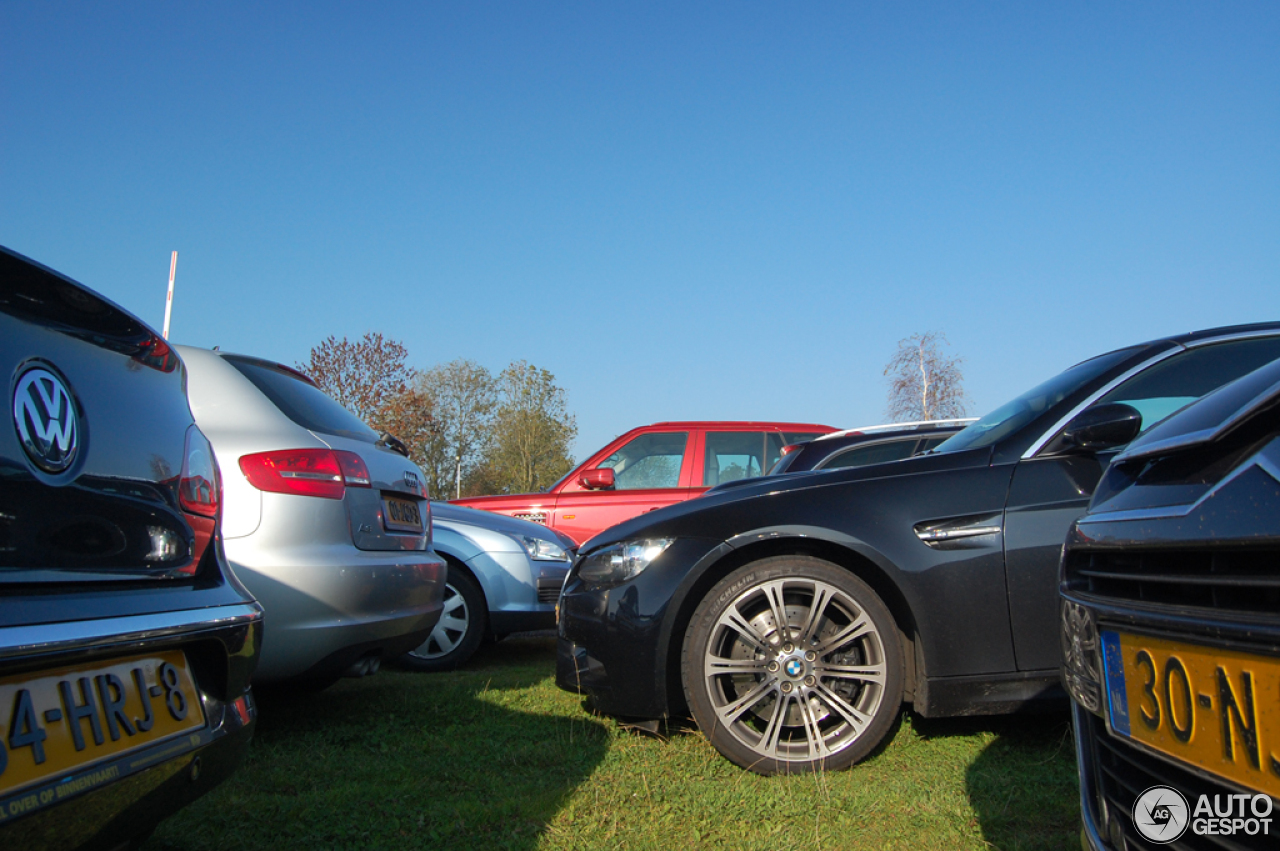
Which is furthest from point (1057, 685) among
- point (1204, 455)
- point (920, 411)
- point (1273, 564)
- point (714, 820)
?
point (920, 411)

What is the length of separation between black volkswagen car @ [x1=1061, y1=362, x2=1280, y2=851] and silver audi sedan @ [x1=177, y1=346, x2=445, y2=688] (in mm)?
2701

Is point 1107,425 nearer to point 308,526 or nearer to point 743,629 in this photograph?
point 743,629

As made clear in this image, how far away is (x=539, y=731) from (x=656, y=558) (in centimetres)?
101

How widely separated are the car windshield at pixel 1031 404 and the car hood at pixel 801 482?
0.13 meters

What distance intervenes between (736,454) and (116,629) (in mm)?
7391

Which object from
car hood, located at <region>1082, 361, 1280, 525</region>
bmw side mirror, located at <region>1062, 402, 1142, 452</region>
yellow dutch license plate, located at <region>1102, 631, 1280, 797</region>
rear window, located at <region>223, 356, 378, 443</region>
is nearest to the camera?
yellow dutch license plate, located at <region>1102, 631, 1280, 797</region>

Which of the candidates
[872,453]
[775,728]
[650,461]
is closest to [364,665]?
[775,728]

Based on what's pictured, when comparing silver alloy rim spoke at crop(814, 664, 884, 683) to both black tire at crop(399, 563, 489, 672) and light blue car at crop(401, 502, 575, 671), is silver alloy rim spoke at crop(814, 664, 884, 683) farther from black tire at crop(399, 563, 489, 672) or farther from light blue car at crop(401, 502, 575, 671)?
black tire at crop(399, 563, 489, 672)

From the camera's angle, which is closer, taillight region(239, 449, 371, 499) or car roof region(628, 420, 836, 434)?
taillight region(239, 449, 371, 499)

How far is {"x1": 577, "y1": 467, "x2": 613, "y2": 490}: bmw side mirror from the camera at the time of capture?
8320 millimetres

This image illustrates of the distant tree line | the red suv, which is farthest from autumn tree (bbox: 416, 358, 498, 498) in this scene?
the red suv

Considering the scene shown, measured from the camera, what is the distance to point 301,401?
4055 mm

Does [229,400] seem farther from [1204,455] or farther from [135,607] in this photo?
[1204,455]

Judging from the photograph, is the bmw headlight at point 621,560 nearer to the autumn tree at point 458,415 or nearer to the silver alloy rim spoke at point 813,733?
the silver alloy rim spoke at point 813,733
